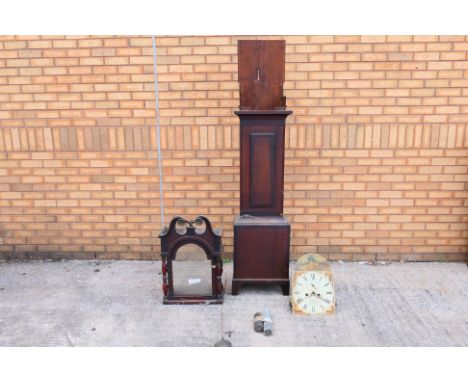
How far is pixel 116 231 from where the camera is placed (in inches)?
202

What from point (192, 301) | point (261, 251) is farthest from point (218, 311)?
point (261, 251)

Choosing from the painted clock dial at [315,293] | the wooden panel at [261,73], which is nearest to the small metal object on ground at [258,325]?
the painted clock dial at [315,293]

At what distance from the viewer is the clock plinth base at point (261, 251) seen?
4.08 meters

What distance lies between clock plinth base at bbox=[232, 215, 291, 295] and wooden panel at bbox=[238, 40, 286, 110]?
3.64ft

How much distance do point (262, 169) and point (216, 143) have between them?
98 centimetres

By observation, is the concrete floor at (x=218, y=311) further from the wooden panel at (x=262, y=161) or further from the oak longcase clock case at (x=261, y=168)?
the wooden panel at (x=262, y=161)

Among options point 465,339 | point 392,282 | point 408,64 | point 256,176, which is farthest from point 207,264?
point 408,64

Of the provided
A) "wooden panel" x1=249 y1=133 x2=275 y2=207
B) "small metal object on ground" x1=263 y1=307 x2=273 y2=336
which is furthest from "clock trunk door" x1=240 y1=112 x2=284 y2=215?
"small metal object on ground" x1=263 y1=307 x2=273 y2=336

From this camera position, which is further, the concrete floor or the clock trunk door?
the clock trunk door

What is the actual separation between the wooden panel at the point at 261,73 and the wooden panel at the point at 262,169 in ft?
1.02

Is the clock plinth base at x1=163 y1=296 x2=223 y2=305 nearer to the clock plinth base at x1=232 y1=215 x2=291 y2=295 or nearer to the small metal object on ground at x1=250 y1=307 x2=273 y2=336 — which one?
the clock plinth base at x1=232 y1=215 x2=291 y2=295

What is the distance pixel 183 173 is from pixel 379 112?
7.71 ft

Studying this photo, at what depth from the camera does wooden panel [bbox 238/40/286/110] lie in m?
3.88

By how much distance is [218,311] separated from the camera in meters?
3.94
